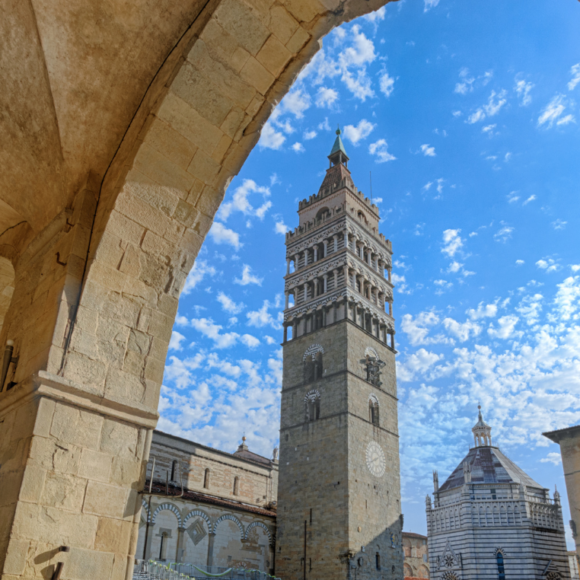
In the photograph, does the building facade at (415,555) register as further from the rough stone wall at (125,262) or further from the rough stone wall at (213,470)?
the rough stone wall at (125,262)

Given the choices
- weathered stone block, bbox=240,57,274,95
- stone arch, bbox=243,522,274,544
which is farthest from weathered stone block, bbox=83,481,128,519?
stone arch, bbox=243,522,274,544

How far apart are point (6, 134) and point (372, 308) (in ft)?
100

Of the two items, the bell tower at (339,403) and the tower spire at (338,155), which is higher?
the tower spire at (338,155)

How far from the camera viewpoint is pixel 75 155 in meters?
3.84

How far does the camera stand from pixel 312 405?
3011cm

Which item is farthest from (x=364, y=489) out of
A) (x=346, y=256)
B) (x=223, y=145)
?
(x=223, y=145)

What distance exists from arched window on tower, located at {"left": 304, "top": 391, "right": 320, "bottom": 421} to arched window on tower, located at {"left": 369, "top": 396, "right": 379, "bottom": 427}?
299cm

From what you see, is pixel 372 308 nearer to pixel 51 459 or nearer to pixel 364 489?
pixel 364 489

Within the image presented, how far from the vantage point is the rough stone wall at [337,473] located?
84.8ft

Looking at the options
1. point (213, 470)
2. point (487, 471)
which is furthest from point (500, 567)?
point (213, 470)

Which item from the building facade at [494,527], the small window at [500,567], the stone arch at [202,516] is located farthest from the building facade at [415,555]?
the stone arch at [202,516]

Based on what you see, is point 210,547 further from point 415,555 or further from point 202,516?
point 415,555

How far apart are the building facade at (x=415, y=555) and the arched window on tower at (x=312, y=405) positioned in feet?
82.3

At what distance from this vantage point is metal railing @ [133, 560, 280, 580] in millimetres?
18031
